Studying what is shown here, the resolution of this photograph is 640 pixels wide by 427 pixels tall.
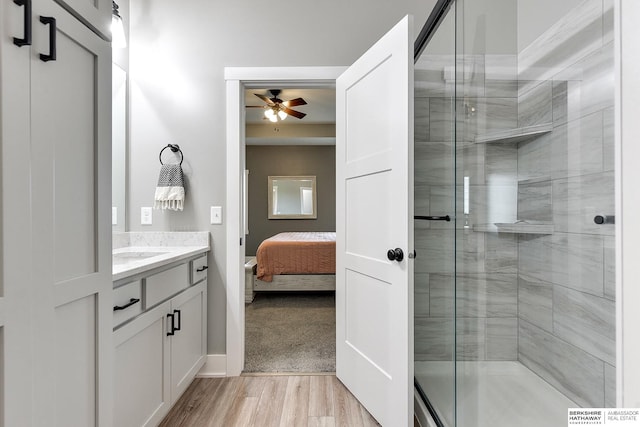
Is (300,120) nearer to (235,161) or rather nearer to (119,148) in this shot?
(235,161)

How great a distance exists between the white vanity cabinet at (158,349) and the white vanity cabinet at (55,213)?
33 centimetres

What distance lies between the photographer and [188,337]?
2.09 meters

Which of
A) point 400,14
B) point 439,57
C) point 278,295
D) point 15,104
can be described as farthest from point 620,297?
point 278,295

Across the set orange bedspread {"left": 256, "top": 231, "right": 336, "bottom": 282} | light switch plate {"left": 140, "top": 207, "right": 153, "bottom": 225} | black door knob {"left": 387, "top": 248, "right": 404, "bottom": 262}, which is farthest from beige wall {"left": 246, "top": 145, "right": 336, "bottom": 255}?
black door knob {"left": 387, "top": 248, "right": 404, "bottom": 262}

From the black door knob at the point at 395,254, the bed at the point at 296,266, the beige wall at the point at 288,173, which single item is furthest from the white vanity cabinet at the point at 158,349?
the beige wall at the point at 288,173

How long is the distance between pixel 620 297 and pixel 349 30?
7.58ft

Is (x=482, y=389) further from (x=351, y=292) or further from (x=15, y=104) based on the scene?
(x=15, y=104)

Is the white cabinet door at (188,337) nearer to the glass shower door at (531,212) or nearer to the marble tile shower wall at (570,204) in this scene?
the glass shower door at (531,212)

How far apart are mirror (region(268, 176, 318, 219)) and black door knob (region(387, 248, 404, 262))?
5.73m

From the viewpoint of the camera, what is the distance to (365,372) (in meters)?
1.96

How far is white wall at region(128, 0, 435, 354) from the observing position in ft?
7.89

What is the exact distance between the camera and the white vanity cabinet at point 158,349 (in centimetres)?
143

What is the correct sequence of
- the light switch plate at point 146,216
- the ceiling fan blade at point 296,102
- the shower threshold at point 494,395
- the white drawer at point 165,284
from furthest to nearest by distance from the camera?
the ceiling fan blade at point 296,102 < the light switch plate at point 146,216 < the white drawer at point 165,284 < the shower threshold at point 494,395

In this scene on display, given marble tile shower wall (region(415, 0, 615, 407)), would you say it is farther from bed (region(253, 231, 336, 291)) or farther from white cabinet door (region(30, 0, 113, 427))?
bed (region(253, 231, 336, 291))
